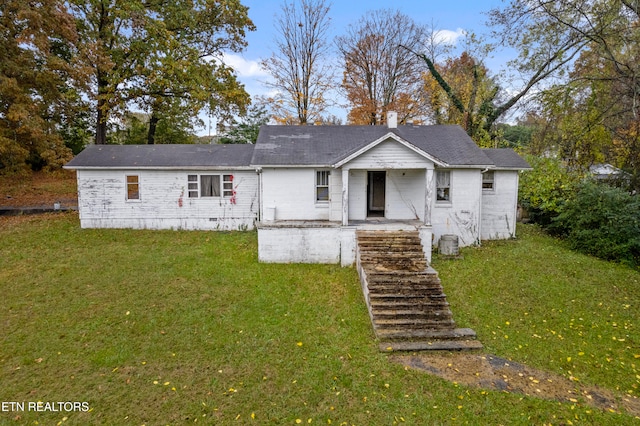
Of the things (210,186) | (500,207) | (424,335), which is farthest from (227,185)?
(500,207)

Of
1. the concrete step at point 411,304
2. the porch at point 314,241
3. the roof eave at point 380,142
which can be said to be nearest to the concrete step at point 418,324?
the concrete step at point 411,304

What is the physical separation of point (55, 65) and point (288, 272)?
644 inches

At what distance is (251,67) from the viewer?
24609 millimetres

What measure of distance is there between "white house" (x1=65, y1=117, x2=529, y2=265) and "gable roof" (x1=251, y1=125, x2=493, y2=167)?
0.04m

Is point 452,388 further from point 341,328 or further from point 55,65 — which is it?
point 55,65

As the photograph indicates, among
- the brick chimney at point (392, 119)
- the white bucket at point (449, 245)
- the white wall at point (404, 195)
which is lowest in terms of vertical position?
the white bucket at point (449, 245)

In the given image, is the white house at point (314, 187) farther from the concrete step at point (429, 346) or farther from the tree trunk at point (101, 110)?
the tree trunk at point (101, 110)

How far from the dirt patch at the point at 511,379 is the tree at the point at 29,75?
62.0ft

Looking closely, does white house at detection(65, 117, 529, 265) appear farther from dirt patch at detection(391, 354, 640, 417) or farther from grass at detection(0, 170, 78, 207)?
grass at detection(0, 170, 78, 207)

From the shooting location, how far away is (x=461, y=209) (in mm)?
12477

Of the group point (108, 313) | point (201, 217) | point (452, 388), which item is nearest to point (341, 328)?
point (452, 388)

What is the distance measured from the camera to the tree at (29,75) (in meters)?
14.7

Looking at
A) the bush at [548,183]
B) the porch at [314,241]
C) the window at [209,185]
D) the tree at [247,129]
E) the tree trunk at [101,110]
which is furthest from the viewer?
the tree at [247,129]

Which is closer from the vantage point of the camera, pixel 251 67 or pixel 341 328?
pixel 341 328
